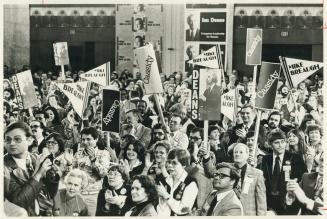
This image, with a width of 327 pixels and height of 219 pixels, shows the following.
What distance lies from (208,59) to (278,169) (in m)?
1.73

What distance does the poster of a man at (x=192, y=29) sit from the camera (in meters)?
10.6

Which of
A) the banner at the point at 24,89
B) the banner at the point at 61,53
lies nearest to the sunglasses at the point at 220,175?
the banner at the point at 61,53

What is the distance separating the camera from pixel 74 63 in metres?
10.8

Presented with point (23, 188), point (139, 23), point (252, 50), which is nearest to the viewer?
point (252, 50)

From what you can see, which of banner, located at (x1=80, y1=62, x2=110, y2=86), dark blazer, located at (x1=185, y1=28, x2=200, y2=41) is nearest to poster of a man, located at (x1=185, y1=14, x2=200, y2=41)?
dark blazer, located at (x1=185, y1=28, x2=200, y2=41)

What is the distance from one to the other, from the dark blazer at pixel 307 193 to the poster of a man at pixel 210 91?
142 centimetres

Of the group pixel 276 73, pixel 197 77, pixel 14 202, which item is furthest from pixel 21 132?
pixel 276 73

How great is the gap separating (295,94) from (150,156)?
2103mm

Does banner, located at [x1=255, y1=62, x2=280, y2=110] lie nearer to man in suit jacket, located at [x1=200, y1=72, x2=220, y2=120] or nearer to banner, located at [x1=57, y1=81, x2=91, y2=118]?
man in suit jacket, located at [x1=200, y1=72, x2=220, y2=120]

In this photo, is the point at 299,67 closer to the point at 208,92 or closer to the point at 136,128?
the point at 208,92

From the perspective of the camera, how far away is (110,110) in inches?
422

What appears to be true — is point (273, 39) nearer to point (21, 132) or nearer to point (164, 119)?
point (164, 119)

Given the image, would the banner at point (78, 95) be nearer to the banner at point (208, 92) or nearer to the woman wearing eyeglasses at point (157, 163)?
the woman wearing eyeglasses at point (157, 163)

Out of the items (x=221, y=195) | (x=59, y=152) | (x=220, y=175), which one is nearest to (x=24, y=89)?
(x=59, y=152)
